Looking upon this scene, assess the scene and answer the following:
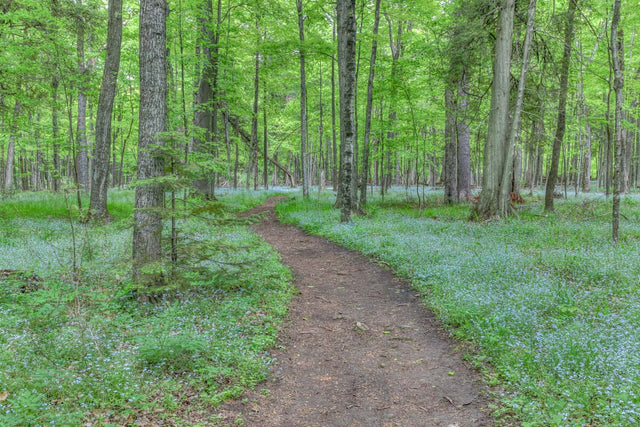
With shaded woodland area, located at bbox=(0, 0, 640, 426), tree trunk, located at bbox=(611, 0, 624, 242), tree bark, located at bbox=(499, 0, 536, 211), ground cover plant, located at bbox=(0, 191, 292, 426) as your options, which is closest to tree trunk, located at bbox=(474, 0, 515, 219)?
shaded woodland area, located at bbox=(0, 0, 640, 426)

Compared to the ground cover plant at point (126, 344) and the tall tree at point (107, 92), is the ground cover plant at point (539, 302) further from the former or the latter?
the tall tree at point (107, 92)

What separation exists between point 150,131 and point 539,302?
23.1 ft

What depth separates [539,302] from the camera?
570cm

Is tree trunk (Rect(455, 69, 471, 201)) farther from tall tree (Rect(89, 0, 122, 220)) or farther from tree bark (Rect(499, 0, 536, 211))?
tall tree (Rect(89, 0, 122, 220))

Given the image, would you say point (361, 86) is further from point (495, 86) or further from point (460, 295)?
point (460, 295)

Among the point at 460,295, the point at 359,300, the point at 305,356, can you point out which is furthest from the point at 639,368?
the point at 359,300

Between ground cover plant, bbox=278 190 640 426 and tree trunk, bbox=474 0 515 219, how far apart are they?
925 mm

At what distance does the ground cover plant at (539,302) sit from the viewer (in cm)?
367

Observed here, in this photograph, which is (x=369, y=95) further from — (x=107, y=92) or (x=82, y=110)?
(x=82, y=110)

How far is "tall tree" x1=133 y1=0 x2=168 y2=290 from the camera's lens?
6148 mm

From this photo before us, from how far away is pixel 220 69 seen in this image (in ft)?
58.6

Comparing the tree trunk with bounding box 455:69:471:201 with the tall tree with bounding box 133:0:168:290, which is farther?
the tree trunk with bounding box 455:69:471:201

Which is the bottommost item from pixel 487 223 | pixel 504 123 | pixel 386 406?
pixel 386 406

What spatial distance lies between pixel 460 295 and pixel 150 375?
5024mm
